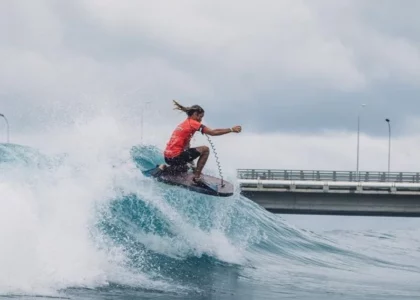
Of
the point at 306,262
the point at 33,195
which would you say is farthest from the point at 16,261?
the point at 306,262

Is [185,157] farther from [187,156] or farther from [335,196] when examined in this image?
[335,196]

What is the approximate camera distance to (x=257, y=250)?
79.6ft

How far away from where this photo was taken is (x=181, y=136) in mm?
17594

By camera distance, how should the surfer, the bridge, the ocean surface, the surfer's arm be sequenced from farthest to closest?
the bridge
the surfer
the surfer's arm
the ocean surface

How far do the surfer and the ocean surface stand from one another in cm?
73

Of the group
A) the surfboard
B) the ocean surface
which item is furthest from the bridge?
the surfboard

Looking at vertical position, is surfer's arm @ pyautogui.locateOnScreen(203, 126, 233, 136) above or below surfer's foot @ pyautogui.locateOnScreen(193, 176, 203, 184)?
above

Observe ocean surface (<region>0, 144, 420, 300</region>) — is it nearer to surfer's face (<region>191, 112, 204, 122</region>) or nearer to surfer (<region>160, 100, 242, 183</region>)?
surfer (<region>160, 100, 242, 183</region>)

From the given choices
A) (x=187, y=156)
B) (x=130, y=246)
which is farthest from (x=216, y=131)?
(x=130, y=246)

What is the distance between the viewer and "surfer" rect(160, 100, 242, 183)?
17312mm

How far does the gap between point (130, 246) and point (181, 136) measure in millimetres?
2272

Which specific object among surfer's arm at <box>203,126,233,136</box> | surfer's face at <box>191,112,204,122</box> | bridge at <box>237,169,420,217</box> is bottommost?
surfer's arm at <box>203,126,233,136</box>

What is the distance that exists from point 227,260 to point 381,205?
3982 centimetres

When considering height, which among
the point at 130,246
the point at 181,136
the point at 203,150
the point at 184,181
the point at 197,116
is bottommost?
the point at 130,246
